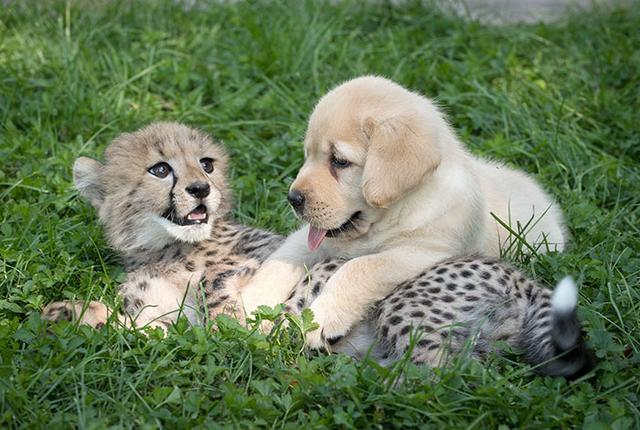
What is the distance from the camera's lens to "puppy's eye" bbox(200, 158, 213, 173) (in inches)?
187

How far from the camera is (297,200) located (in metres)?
4.11

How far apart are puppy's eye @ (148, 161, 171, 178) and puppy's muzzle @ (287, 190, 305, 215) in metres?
0.72

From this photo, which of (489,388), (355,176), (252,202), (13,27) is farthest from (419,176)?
(13,27)

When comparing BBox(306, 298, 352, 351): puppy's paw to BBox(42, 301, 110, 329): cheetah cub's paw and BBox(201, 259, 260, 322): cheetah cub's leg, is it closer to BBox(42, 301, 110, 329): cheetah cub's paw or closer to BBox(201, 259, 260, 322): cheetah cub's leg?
BBox(201, 259, 260, 322): cheetah cub's leg

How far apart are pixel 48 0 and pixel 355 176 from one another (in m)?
4.23

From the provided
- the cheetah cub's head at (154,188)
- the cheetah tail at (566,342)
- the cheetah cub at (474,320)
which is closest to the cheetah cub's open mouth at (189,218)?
the cheetah cub's head at (154,188)

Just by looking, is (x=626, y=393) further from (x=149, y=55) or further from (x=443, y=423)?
(x=149, y=55)

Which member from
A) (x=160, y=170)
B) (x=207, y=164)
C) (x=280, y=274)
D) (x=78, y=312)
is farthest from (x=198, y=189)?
(x=78, y=312)

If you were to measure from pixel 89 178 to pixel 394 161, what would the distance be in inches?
63.9

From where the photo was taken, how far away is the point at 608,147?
19.7 feet

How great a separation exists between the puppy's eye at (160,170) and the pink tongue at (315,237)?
0.76 metres

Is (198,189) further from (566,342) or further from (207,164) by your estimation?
(566,342)

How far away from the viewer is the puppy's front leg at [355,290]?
396 centimetres

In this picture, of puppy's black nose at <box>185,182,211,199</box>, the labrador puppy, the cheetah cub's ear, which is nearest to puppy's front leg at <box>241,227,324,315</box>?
the labrador puppy
